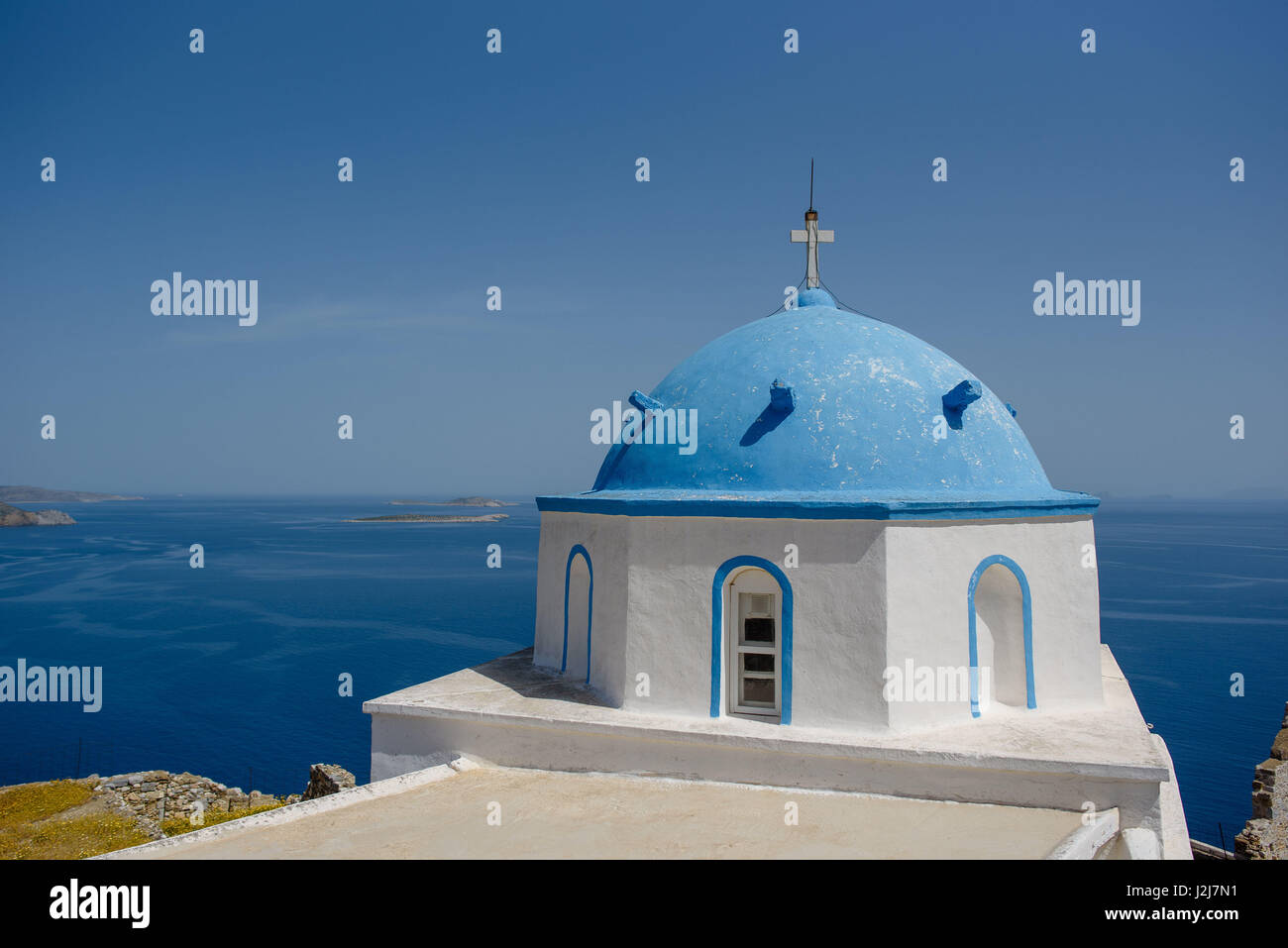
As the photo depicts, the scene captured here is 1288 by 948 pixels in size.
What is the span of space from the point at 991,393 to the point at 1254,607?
174 feet

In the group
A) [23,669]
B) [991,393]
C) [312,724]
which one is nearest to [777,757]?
[991,393]

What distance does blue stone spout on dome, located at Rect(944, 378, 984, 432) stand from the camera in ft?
30.0

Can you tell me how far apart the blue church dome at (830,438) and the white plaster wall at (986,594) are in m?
0.24

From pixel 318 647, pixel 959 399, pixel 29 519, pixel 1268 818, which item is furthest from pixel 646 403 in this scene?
pixel 29 519

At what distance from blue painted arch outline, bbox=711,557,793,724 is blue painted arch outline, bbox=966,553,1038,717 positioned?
73.3 inches

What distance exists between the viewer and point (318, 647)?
41562 millimetres

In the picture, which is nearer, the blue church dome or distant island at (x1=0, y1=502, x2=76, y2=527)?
the blue church dome

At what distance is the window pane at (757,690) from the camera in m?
8.81

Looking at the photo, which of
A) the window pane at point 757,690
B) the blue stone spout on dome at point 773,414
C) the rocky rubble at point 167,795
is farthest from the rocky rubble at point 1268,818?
the rocky rubble at point 167,795

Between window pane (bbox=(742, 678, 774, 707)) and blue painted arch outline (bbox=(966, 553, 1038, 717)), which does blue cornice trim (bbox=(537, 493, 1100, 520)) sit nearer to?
blue painted arch outline (bbox=(966, 553, 1038, 717))

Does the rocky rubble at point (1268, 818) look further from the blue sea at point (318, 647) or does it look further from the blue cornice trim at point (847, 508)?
the blue cornice trim at point (847, 508)

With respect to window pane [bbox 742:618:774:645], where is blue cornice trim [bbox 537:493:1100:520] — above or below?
above

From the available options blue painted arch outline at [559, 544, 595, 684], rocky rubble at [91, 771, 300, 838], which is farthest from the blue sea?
blue painted arch outline at [559, 544, 595, 684]
